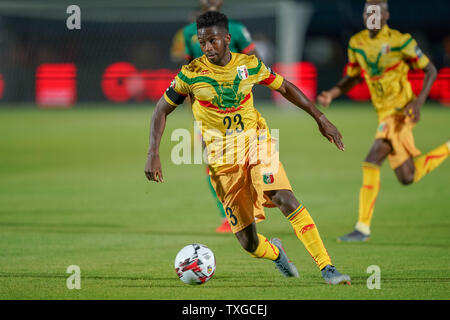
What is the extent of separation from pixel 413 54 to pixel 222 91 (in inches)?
127

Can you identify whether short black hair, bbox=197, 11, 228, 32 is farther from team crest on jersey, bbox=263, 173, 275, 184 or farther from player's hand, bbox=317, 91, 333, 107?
player's hand, bbox=317, 91, 333, 107

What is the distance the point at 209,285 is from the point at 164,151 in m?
11.0

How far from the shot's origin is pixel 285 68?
85.2 feet

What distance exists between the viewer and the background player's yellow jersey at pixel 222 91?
598cm

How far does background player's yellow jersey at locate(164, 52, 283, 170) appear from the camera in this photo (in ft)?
19.6

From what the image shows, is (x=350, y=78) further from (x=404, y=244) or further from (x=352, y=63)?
(x=404, y=244)

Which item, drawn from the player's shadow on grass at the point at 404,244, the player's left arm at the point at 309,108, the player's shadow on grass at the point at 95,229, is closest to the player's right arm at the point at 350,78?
the player's shadow on grass at the point at 404,244

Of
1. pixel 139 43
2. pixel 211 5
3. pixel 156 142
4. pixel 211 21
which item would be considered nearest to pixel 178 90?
pixel 156 142

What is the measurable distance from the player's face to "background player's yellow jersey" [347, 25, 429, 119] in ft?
9.58

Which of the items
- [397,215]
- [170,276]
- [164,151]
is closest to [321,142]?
[164,151]

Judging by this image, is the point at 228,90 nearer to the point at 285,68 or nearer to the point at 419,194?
the point at 419,194

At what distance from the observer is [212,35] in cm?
588

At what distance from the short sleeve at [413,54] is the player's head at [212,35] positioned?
3091 mm
